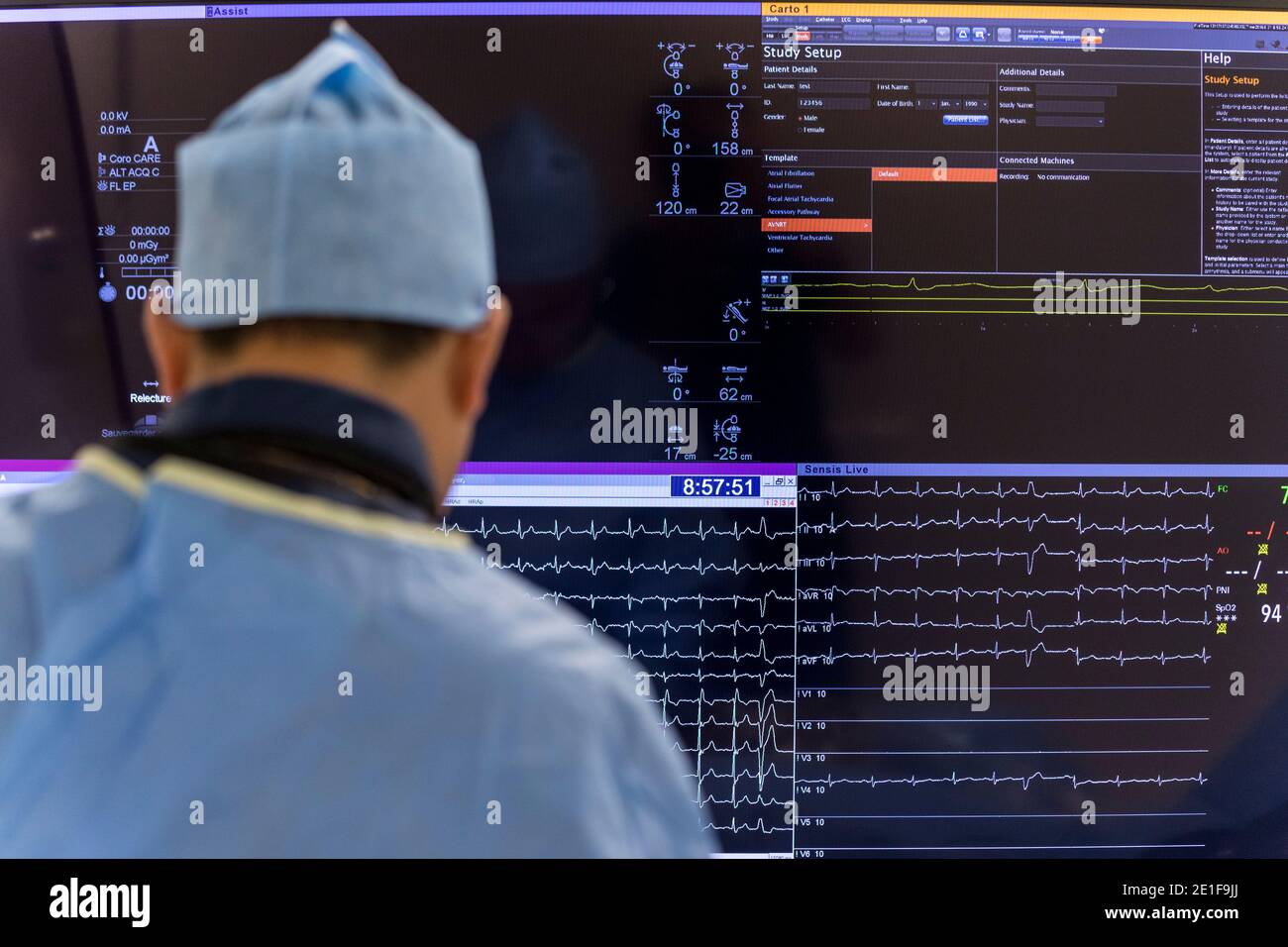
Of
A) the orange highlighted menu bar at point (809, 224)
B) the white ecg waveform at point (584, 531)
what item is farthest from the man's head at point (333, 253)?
the orange highlighted menu bar at point (809, 224)

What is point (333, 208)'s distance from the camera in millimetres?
843

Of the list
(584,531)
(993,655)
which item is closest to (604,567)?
(584,531)

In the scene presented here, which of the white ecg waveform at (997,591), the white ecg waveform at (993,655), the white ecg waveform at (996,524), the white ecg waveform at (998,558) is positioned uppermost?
the white ecg waveform at (996,524)

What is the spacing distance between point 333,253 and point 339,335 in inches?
2.8

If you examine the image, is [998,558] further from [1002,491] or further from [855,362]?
[855,362]

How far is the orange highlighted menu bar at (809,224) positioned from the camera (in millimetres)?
1321

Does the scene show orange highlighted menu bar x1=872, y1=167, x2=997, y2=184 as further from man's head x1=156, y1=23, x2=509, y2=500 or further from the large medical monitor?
man's head x1=156, y1=23, x2=509, y2=500

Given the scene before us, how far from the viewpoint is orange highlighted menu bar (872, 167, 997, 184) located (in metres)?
1.33

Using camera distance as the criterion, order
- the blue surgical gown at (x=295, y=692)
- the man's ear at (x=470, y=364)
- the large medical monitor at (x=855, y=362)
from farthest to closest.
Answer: the large medical monitor at (x=855, y=362), the man's ear at (x=470, y=364), the blue surgical gown at (x=295, y=692)

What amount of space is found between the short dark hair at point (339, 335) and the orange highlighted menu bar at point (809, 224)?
601 mm

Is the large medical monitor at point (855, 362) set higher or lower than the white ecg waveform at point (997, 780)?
higher

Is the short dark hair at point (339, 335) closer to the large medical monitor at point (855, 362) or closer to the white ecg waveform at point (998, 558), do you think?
the large medical monitor at point (855, 362)

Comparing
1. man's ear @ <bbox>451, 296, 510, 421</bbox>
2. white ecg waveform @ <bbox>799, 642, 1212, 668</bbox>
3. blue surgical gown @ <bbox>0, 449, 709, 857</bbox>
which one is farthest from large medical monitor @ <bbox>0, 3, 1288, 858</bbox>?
blue surgical gown @ <bbox>0, 449, 709, 857</bbox>

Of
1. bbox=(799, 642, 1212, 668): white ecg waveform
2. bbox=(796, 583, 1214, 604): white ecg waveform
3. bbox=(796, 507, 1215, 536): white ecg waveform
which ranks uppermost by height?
bbox=(796, 507, 1215, 536): white ecg waveform
